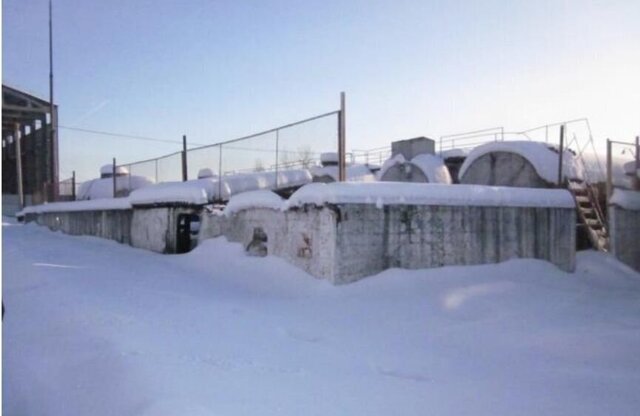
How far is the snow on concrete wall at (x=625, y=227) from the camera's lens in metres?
14.1

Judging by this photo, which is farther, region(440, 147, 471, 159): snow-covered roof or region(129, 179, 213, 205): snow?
region(440, 147, 471, 159): snow-covered roof

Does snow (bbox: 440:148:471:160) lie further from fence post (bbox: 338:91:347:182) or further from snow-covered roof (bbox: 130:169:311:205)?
fence post (bbox: 338:91:347:182)

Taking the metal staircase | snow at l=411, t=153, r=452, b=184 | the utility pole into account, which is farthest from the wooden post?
the metal staircase

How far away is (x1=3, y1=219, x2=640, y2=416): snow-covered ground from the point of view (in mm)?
4887

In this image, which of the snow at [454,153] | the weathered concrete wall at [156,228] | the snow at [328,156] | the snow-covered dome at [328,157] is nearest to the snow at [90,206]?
the weathered concrete wall at [156,228]

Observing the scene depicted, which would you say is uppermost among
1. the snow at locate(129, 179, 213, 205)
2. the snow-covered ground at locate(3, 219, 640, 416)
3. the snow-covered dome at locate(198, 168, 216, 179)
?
the snow-covered dome at locate(198, 168, 216, 179)

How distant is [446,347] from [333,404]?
A: 9.34ft

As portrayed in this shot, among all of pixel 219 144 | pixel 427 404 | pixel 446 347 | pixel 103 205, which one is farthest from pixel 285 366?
pixel 103 205

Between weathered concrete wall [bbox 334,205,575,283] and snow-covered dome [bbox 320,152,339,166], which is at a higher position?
snow-covered dome [bbox 320,152,339,166]

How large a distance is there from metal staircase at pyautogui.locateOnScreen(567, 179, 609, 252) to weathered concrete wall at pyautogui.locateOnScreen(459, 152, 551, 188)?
0.85 metres

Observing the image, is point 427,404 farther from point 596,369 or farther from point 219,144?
point 219,144

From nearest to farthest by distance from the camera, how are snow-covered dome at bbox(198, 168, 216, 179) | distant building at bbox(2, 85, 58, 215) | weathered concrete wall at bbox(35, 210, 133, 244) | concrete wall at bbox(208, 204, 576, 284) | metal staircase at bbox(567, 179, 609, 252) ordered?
concrete wall at bbox(208, 204, 576, 284) → metal staircase at bbox(567, 179, 609, 252) → snow-covered dome at bbox(198, 168, 216, 179) → weathered concrete wall at bbox(35, 210, 133, 244) → distant building at bbox(2, 85, 58, 215)

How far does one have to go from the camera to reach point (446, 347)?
7070 mm

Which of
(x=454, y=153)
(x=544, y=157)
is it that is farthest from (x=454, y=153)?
(x=544, y=157)
